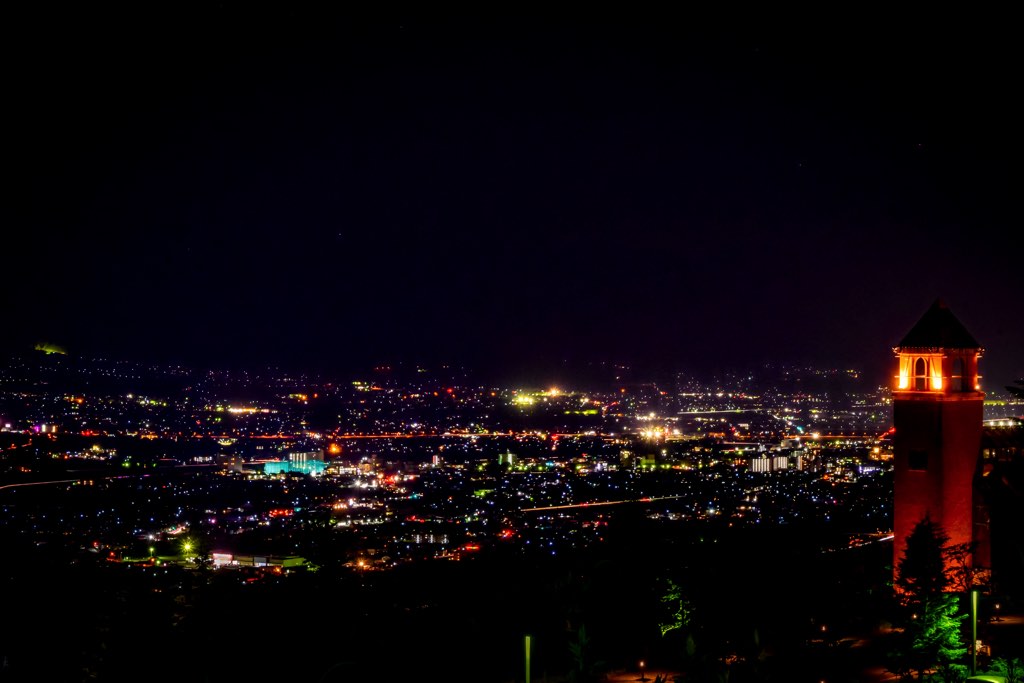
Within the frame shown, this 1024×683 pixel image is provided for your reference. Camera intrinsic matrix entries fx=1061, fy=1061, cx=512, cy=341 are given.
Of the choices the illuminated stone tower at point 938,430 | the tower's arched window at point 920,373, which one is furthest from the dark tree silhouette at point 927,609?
the tower's arched window at point 920,373

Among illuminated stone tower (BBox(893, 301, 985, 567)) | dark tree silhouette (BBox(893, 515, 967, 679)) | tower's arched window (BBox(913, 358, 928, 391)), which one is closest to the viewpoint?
dark tree silhouette (BBox(893, 515, 967, 679))

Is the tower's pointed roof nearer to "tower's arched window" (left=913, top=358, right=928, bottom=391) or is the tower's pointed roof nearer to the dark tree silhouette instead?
"tower's arched window" (left=913, top=358, right=928, bottom=391)

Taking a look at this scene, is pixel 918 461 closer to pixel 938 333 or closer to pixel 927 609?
pixel 938 333

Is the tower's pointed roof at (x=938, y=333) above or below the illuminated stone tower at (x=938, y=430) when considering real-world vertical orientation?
above

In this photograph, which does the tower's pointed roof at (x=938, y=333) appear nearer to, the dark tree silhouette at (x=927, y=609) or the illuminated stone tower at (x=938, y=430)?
the illuminated stone tower at (x=938, y=430)

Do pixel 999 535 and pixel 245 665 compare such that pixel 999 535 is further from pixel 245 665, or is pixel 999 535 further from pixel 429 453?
pixel 429 453

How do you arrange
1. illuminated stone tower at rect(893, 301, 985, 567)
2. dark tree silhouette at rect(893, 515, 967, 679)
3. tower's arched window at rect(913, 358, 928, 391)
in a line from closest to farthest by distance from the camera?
dark tree silhouette at rect(893, 515, 967, 679) → illuminated stone tower at rect(893, 301, 985, 567) → tower's arched window at rect(913, 358, 928, 391)

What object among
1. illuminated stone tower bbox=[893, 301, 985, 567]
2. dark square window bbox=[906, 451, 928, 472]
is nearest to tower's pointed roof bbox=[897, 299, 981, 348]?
illuminated stone tower bbox=[893, 301, 985, 567]
